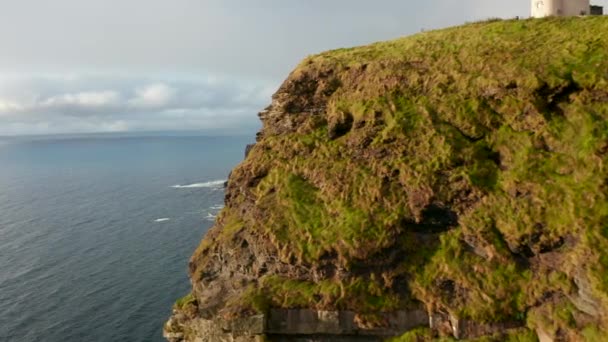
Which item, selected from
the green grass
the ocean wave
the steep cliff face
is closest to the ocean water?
the ocean wave

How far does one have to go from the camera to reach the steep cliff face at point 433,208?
80.0ft

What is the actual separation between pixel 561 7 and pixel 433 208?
28.1 metres

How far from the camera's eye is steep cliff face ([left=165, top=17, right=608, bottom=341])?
2438cm

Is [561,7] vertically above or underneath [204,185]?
above

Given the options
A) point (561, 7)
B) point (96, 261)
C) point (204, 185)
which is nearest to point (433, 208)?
point (561, 7)

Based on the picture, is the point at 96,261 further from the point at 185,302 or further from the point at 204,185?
the point at 204,185

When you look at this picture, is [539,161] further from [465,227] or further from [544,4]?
[544,4]

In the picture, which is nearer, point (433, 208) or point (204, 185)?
point (433, 208)

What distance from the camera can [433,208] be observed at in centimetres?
2767

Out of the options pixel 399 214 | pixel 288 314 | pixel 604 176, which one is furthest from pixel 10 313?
pixel 604 176

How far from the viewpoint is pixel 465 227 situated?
2650 centimetres

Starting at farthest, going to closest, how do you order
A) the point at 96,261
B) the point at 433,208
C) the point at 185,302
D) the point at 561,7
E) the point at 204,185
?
the point at 204,185, the point at 96,261, the point at 561,7, the point at 185,302, the point at 433,208

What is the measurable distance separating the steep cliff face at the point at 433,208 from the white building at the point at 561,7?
33.5 ft

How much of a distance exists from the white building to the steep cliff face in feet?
33.5
